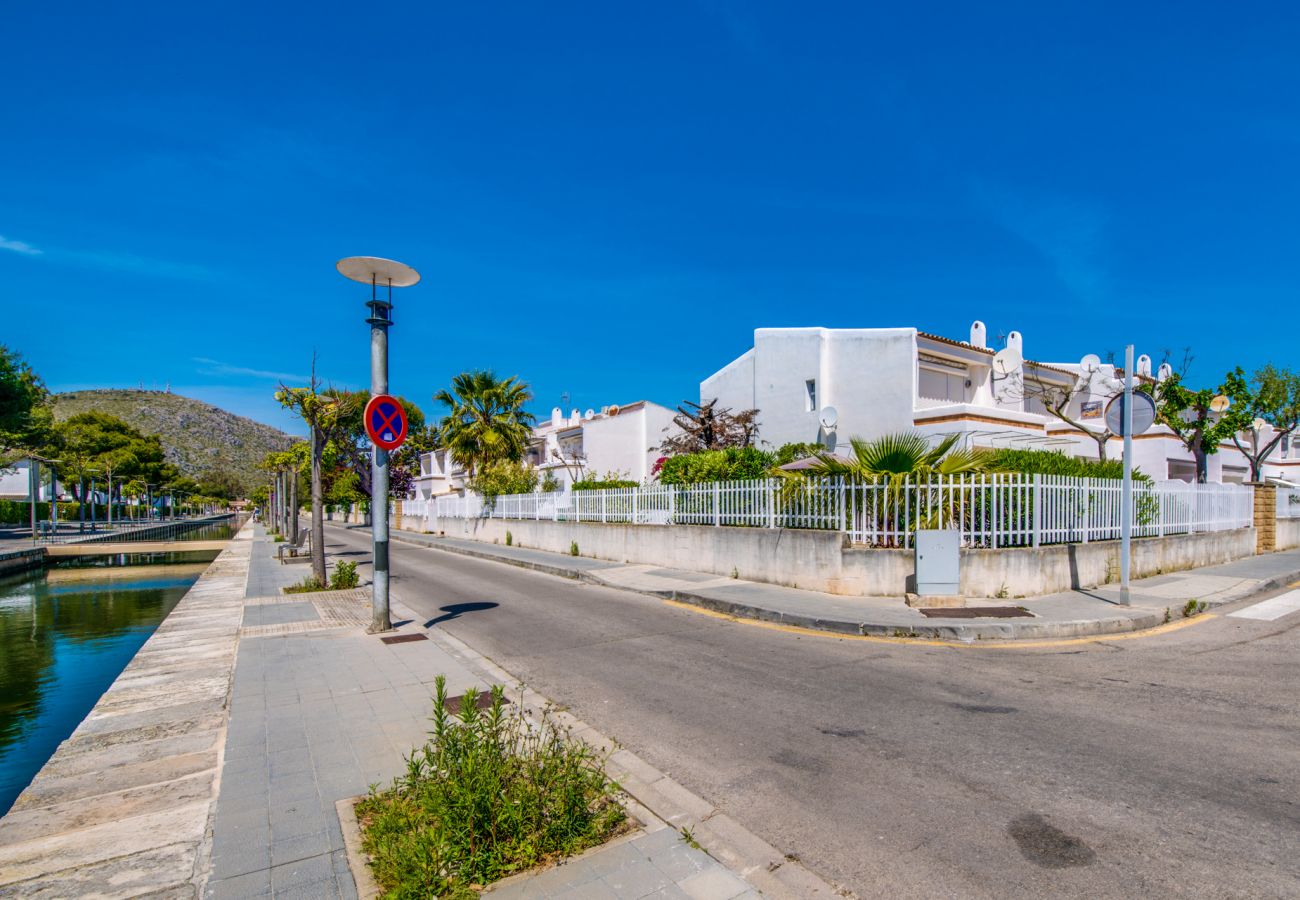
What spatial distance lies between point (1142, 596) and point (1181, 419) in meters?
16.0

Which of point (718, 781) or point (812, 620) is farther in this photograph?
point (812, 620)

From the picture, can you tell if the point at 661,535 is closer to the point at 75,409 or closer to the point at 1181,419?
the point at 1181,419

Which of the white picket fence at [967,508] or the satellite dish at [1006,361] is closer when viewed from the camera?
the white picket fence at [967,508]

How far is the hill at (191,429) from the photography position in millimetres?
113250

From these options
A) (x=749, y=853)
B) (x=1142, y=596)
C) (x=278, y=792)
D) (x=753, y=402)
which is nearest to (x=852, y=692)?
(x=749, y=853)

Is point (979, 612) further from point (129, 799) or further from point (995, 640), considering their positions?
point (129, 799)

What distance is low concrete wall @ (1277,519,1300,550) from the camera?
18688 mm

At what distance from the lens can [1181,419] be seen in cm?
2239

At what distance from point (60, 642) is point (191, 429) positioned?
460 ft

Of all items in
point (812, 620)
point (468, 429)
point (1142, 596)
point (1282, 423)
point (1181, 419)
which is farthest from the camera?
point (468, 429)

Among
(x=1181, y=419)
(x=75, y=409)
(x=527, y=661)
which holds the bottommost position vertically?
(x=527, y=661)

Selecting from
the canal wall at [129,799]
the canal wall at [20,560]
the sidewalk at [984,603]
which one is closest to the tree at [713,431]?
the sidewalk at [984,603]

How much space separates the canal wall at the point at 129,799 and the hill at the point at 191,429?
380 feet

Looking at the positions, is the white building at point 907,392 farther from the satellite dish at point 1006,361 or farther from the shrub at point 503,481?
the shrub at point 503,481
